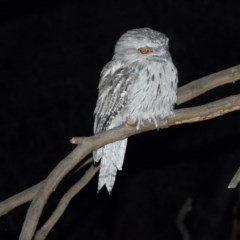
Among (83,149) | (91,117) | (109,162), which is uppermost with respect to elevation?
(83,149)

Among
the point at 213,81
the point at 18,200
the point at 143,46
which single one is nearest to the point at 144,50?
the point at 143,46

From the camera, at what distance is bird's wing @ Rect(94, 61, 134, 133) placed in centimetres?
350

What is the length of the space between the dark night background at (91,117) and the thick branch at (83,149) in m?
2.94

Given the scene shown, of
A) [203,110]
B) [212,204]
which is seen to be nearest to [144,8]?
[212,204]

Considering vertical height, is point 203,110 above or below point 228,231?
above

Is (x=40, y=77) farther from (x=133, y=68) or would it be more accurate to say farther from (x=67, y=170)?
(x=67, y=170)

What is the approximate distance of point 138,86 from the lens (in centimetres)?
347

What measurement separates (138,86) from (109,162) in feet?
1.56

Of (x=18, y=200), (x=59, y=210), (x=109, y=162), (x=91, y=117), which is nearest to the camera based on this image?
(x=18, y=200)

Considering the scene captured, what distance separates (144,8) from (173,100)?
287 cm

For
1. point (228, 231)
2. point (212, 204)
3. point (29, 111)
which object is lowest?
point (228, 231)

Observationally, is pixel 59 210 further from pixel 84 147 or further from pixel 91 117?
pixel 91 117

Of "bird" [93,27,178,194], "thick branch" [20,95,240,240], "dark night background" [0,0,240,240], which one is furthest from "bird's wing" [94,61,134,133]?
"dark night background" [0,0,240,240]

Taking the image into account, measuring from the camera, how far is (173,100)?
3.41m
